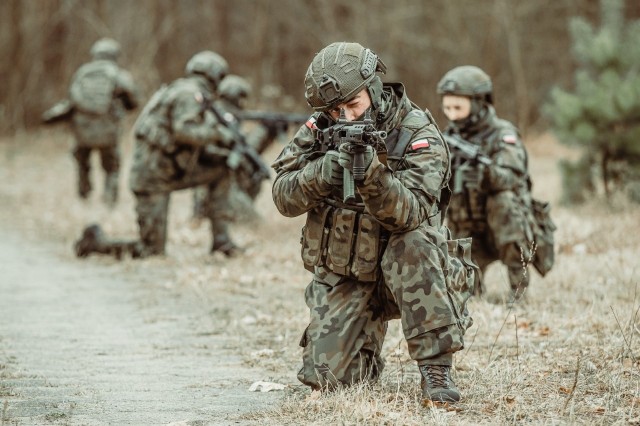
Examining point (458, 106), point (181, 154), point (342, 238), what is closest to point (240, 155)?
point (181, 154)

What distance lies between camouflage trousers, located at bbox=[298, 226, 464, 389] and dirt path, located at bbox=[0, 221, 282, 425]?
0.42 meters

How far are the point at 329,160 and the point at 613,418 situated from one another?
1.74 m

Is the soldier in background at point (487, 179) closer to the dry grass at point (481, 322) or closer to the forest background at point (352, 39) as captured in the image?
the dry grass at point (481, 322)

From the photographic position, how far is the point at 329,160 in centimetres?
505

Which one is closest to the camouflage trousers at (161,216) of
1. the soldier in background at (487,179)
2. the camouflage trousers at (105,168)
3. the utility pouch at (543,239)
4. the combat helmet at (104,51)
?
the soldier in background at (487,179)

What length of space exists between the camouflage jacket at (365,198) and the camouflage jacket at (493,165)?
2790mm

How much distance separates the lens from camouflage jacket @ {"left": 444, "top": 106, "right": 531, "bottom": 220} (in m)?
8.24

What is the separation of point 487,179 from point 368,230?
124 inches

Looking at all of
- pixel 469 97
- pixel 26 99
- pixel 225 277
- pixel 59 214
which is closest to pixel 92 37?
pixel 26 99

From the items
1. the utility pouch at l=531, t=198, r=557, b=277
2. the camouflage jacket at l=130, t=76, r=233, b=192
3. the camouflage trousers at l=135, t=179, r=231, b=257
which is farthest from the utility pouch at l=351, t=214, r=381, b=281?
the camouflage trousers at l=135, t=179, r=231, b=257

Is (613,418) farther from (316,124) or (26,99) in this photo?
(26,99)

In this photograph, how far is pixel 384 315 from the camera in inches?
220

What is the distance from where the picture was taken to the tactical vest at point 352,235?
209 inches

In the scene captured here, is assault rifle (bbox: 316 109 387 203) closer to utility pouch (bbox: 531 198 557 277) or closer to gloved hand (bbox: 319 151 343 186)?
gloved hand (bbox: 319 151 343 186)
